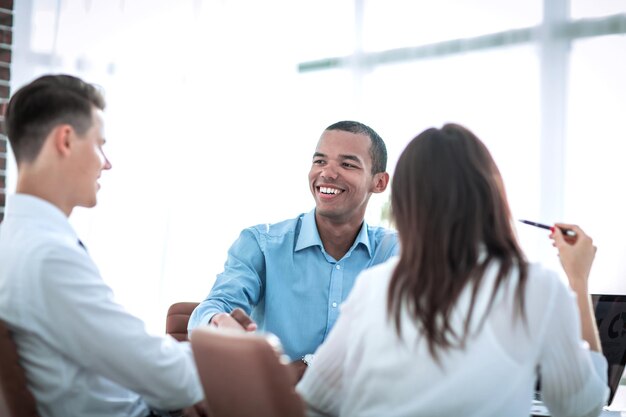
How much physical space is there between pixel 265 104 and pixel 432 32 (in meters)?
1.09

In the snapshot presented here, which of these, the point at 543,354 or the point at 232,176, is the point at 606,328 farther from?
the point at 232,176

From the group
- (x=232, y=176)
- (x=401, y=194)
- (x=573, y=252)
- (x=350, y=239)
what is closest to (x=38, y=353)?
(x=401, y=194)

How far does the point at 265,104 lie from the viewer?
4664 mm

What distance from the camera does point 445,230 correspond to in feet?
4.69

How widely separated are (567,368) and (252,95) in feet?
11.4

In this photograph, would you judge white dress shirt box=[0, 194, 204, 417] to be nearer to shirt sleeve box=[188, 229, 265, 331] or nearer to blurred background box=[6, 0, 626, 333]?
shirt sleeve box=[188, 229, 265, 331]

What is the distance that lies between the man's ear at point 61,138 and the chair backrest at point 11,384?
1.29 feet

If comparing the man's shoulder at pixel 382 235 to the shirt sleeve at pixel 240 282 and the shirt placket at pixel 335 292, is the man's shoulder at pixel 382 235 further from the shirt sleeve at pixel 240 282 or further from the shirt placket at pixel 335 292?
the shirt sleeve at pixel 240 282

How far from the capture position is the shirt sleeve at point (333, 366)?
1481 mm

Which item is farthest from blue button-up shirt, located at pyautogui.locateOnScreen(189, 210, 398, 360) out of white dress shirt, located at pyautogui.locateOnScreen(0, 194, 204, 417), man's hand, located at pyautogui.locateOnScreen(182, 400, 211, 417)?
white dress shirt, located at pyautogui.locateOnScreen(0, 194, 204, 417)

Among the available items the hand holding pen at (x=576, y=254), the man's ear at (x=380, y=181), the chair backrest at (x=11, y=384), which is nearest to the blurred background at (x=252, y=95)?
the man's ear at (x=380, y=181)

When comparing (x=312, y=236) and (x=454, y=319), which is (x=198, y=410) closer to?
(x=454, y=319)

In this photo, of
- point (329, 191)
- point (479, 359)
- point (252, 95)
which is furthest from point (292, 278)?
point (252, 95)

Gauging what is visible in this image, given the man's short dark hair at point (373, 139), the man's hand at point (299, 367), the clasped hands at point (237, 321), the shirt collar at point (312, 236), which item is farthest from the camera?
the man's short dark hair at point (373, 139)
